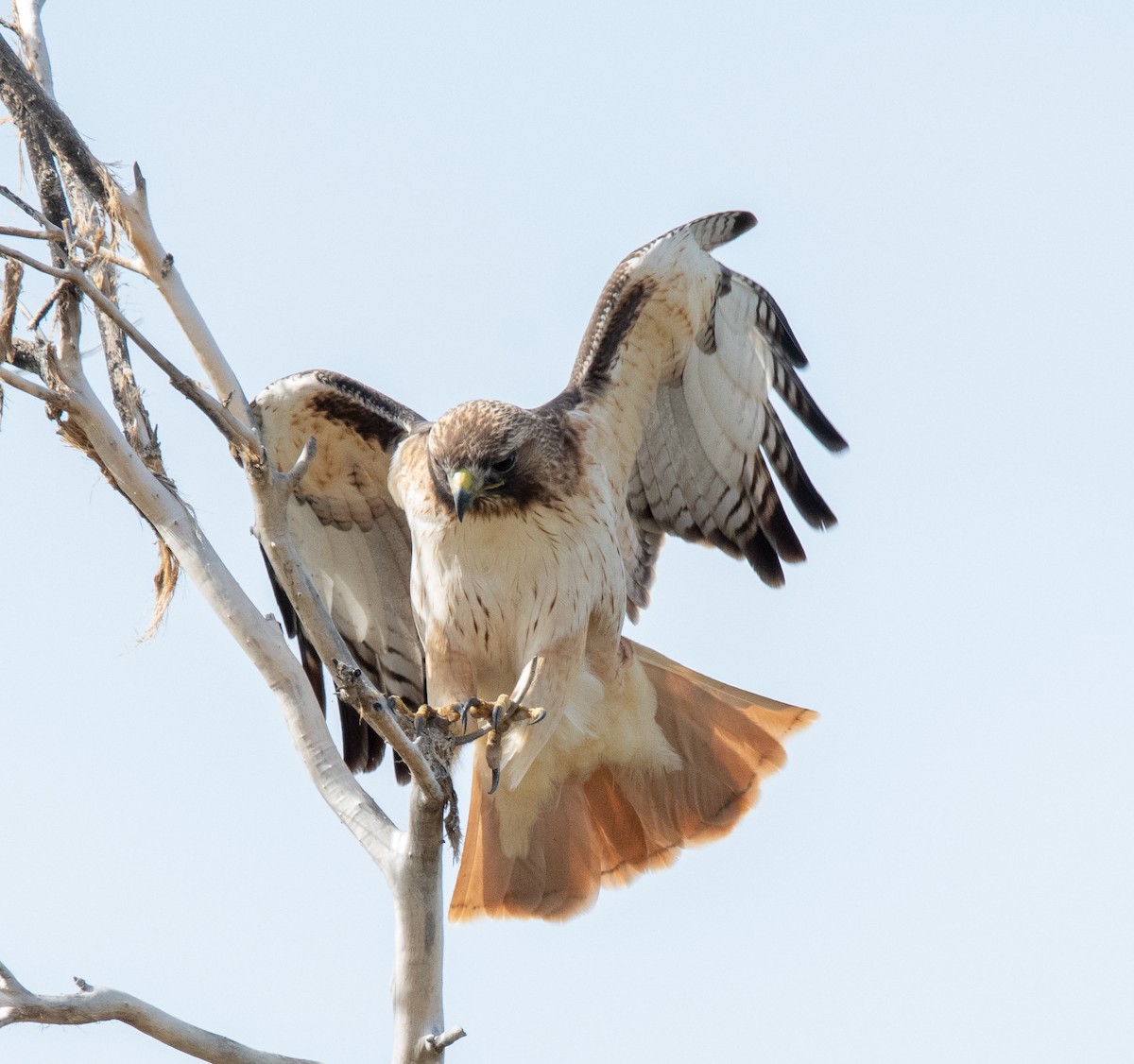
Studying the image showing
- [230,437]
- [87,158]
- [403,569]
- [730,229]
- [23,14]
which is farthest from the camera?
[403,569]

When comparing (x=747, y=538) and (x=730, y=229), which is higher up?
(x=730, y=229)

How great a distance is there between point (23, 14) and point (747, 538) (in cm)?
354

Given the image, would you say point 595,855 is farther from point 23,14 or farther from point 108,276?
point 23,14

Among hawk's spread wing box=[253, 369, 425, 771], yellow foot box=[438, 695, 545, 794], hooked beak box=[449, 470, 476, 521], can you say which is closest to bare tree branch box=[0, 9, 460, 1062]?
yellow foot box=[438, 695, 545, 794]

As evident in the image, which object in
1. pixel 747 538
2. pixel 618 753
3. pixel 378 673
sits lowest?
pixel 618 753

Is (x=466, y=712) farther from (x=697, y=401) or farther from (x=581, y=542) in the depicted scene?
(x=697, y=401)

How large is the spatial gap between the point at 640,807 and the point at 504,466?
1.65m

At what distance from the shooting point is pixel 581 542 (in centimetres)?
574

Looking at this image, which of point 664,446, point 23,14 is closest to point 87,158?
point 23,14

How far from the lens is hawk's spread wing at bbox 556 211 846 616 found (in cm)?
608

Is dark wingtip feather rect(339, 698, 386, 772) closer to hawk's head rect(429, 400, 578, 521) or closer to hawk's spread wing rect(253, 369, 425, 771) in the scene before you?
hawk's spread wing rect(253, 369, 425, 771)

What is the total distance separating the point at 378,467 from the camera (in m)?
6.44

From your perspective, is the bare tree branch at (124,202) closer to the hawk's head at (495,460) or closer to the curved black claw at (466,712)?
the hawk's head at (495,460)

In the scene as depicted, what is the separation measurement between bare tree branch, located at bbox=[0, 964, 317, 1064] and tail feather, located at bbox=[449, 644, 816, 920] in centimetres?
208
